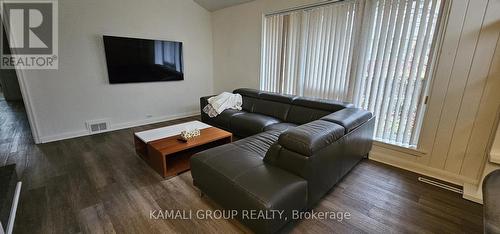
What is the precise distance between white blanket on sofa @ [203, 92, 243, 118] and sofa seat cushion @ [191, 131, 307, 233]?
1736 millimetres

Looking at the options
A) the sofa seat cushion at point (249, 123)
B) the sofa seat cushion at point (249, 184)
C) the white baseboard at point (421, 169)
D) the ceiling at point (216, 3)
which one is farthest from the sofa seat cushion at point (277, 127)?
the ceiling at point (216, 3)

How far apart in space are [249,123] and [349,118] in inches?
53.9

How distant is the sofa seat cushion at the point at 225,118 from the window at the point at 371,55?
1145 mm

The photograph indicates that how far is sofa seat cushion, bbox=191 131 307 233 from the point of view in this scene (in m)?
1.37

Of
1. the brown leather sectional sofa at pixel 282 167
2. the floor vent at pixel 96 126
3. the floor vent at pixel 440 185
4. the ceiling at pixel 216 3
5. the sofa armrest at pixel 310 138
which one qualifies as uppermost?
the ceiling at pixel 216 3

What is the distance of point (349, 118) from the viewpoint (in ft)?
6.91

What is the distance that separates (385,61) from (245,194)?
238 cm

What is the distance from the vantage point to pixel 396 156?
2.63 metres

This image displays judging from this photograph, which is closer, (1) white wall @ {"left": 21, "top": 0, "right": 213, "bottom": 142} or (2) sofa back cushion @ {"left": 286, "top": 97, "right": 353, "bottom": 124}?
(2) sofa back cushion @ {"left": 286, "top": 97, "right": 353, "bottom": 124}

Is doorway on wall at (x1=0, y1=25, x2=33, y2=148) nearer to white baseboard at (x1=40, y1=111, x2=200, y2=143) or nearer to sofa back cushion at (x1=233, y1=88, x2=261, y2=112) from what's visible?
white baseboard at (x1=40, y1=111, x2=200, y2=143)

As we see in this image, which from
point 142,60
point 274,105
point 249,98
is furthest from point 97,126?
point 274,105

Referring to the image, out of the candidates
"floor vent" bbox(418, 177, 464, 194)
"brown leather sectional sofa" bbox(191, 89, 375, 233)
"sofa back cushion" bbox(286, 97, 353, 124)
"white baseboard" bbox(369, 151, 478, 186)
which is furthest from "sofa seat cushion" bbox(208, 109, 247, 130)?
"floor vent" bbox(418, 177, 464, 194)

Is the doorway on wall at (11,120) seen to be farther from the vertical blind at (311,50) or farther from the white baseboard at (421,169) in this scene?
the white baseboard at (421,169)

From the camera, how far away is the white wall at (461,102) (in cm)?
197
